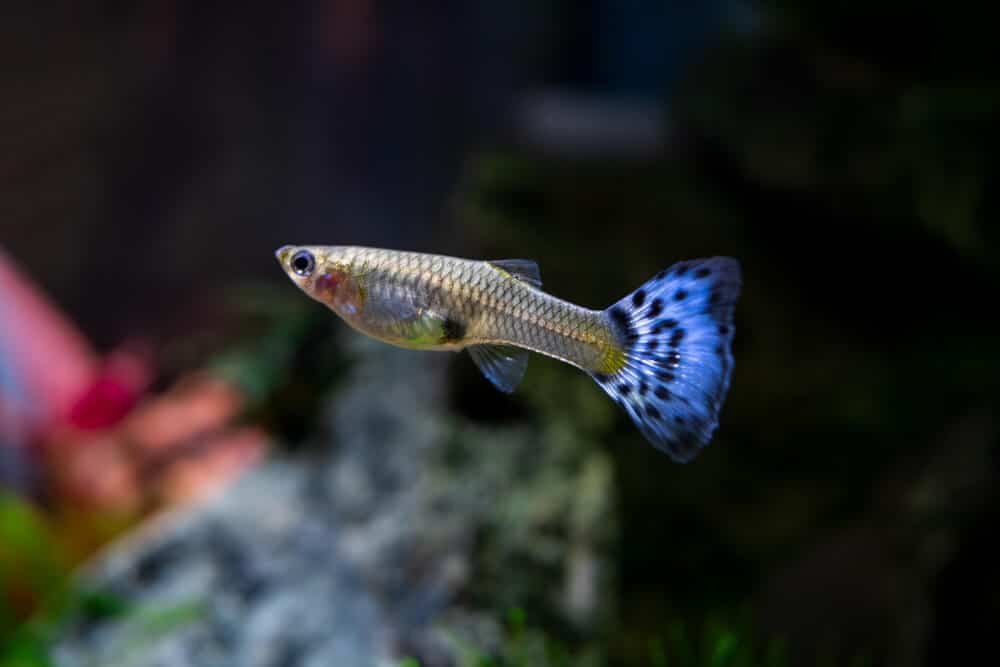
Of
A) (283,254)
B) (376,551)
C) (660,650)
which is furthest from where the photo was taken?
(376,551)

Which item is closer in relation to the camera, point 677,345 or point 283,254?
point 677,345

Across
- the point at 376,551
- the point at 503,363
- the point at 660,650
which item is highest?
the point at 503,363

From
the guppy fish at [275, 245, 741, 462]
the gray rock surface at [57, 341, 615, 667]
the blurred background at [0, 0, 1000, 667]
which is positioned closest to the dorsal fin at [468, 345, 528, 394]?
the guppy fish at [275, 245, 741, 462]

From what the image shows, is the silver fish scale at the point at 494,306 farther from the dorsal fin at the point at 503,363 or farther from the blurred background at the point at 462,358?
the blurred background at the point at 462,358

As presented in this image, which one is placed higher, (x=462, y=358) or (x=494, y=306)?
(x=494, y=306)

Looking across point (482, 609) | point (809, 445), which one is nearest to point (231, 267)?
point (482, 609)

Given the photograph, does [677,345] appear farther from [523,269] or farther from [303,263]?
[303,263]

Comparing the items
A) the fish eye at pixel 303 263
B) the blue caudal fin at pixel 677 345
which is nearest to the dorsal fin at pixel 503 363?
the blue caudal fin at pixel 677 345

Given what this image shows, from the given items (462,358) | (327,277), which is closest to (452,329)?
(327,277)

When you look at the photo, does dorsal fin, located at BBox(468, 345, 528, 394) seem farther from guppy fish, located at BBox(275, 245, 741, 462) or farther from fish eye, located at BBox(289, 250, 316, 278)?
fish eye, located at BBox(289, 250, 316, 278)
